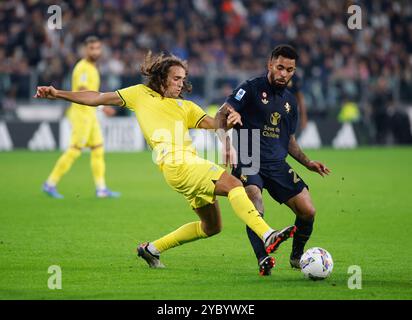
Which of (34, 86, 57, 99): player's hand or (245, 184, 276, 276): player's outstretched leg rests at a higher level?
(34, 86, 57, 99): player's hand

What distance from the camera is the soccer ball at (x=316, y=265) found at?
7660mm

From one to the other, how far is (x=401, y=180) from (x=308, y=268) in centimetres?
991

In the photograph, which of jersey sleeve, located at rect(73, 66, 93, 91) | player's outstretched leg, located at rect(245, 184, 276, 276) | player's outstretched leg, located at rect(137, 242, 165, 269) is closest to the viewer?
player's outstretched leg, located at rect(245, 184, 276, 276)

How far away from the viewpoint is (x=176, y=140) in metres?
8.11

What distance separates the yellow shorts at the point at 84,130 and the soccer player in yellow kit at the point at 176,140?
6265 mm

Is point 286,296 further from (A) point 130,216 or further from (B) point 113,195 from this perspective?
(B) point 113,195

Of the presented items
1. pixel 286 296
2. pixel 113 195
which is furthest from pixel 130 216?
pixel 286 296

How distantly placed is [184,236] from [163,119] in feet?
3.66

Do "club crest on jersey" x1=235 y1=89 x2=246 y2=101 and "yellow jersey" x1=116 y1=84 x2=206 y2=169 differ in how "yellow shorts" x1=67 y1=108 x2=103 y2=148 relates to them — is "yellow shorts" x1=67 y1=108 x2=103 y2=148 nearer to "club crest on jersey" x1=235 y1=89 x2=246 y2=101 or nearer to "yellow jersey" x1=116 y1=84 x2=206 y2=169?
"yellow jersey" x1=116 y1=84 x2=206 y2=169

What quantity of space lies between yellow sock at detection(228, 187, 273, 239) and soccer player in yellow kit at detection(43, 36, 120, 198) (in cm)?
712

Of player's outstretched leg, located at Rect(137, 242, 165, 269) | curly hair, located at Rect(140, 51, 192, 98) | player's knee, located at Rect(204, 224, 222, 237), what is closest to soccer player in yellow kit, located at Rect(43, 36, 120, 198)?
player's outstretched leg, located at Rect(137, 242, 165, 269)

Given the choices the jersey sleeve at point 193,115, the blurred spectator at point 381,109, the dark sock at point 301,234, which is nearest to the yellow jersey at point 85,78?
the jersey sleeve at point 193,115

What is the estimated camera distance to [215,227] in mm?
8227

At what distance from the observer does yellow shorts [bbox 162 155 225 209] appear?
775 cm
